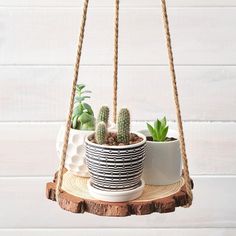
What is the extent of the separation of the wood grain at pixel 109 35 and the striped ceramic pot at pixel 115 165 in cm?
70

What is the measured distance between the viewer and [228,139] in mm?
1658

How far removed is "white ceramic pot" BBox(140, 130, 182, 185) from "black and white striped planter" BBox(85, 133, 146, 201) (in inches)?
3.1

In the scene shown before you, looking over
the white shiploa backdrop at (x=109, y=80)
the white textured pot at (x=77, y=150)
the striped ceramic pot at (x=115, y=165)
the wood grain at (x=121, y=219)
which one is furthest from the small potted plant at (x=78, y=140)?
the wood grain at (x=121, y=219)

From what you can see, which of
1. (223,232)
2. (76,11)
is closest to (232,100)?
(223,232)

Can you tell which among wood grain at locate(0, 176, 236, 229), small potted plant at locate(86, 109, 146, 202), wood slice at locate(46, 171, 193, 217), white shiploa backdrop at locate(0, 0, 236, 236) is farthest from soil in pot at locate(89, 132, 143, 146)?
wood grain at locate(0, 176, 236, 229)

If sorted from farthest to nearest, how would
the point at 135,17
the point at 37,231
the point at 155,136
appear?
the point at 37,231, the point at 135,17, the point at 155,136

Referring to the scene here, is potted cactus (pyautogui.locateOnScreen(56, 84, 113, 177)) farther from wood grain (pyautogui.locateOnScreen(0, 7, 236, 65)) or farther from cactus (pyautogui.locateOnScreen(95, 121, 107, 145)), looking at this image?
wood grain (pyautogui.locateOnScreen(0, 7, 236, 65))

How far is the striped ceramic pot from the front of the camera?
932mm

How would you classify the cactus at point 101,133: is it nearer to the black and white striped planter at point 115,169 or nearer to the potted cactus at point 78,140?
the black and white striped planter at point 115,169

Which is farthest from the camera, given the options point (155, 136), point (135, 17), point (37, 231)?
point (37, 231)

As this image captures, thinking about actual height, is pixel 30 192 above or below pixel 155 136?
below

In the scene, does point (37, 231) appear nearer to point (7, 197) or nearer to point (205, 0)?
point (7, 197)

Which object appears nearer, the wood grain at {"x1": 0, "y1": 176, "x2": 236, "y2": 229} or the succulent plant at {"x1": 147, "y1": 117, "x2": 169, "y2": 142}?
the succulent plant at {"x1": 147, "y1": 117, "x2": 169, "y2": 142}

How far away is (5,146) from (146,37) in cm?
62
